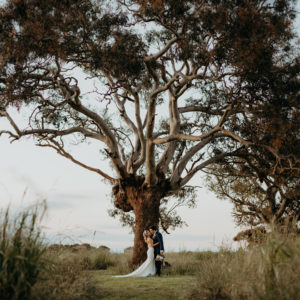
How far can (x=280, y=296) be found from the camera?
216 inches

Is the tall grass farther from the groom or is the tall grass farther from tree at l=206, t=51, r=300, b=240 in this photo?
the groom

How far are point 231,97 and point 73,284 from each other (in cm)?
773

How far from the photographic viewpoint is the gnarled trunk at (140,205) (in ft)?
48.2

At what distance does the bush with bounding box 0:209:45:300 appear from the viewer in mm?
5047

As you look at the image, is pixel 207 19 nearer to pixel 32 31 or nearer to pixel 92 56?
pixel 92 56

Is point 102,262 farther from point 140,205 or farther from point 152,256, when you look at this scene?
point 152,256

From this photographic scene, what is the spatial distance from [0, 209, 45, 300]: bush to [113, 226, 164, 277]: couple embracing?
281 inches

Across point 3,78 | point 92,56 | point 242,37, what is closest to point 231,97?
point 242,37

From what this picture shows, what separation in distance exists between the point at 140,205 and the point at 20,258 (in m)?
9.92

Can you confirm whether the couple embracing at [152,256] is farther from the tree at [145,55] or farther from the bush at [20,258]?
the bush at [20,258]

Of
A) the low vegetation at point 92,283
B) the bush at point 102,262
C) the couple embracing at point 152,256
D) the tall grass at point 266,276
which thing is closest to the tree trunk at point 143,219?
the couple embracing at point 152,256

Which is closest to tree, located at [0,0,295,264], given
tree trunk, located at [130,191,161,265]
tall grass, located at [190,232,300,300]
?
tree trunk, located at [130,191,161,265]

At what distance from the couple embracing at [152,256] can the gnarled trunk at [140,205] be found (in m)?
0.93

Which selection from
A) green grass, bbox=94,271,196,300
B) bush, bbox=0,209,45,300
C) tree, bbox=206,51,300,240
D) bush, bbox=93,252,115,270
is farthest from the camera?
bush, bbox=93,252,115,270
